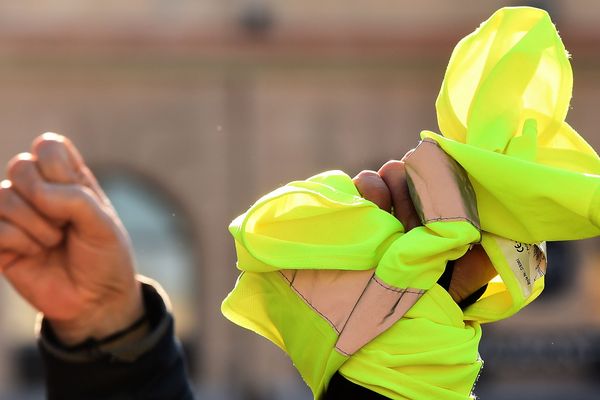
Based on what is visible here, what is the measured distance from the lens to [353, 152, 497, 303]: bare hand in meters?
1.56

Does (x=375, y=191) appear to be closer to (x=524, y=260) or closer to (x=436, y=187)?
(x=436, y=187)

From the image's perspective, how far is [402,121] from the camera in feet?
42.6

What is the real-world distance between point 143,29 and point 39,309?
10.8 m

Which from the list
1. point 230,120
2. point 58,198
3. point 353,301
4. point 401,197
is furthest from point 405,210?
point 230,120

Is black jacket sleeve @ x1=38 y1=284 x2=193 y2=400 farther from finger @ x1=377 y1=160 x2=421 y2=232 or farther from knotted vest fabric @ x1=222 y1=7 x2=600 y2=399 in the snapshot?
finger @ x1=377 y1=160 x2=421 y2=232

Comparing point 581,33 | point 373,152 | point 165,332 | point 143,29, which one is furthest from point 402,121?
point 165,332

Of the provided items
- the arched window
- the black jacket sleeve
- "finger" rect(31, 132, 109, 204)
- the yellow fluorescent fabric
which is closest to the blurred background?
the arched window

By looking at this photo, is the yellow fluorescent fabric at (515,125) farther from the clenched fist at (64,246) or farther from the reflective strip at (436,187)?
the clenched fist at (64,246)

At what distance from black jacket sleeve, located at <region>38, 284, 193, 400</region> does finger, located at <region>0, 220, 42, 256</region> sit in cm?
19

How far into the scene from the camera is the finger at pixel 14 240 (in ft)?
5.12

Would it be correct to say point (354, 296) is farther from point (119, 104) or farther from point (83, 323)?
point (119, 104)

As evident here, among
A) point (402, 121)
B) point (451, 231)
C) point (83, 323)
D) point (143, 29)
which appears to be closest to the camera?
point (451, 231)

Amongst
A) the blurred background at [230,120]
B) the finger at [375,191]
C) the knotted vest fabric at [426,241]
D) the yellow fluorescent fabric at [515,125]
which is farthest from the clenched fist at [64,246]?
the blurred background at [230,120]

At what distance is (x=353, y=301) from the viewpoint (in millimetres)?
1495
